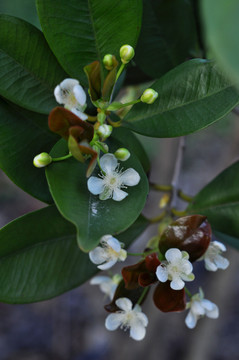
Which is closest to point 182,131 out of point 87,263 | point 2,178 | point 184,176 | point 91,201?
point 91,201

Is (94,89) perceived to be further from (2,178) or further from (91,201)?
(2,178)

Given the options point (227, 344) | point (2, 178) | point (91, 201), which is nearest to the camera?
point (91, 201)

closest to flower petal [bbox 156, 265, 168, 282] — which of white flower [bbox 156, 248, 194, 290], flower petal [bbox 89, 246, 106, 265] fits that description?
white flower [bbox 156, 248, 194, 290]

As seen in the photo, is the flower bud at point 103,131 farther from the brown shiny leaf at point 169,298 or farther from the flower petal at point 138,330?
the flower petal at point 138,330

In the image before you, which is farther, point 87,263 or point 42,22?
point 87,263

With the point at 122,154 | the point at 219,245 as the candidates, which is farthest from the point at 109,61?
the point at 219,245

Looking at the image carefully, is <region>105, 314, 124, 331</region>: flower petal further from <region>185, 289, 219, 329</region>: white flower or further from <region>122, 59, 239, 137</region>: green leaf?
<region>122, 59, 239, 137</region>: green leaf

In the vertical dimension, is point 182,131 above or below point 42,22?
below
